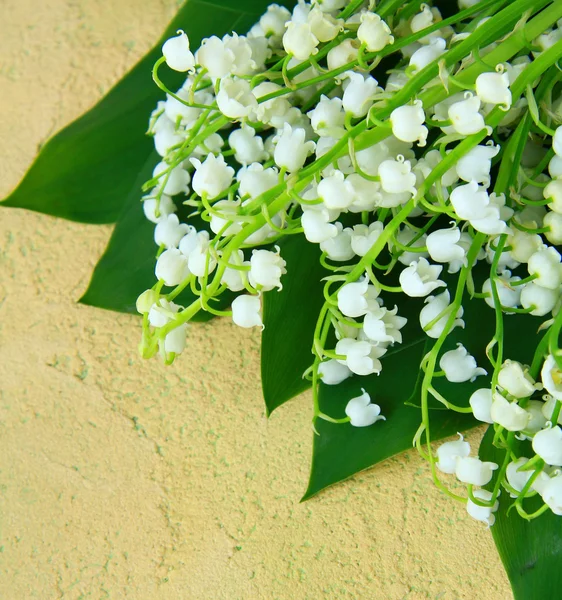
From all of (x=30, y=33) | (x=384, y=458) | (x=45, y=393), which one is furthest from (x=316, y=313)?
(x=30, y=33)

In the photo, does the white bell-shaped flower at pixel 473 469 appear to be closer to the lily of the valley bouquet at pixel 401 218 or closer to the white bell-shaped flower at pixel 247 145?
the lily of the valley bouquet at pixel 401 218

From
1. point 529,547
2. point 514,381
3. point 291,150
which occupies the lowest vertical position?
point 529,547

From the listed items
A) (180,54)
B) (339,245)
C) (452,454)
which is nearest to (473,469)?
(452,454)

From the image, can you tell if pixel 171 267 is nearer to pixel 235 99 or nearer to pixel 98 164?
pixel 235 99

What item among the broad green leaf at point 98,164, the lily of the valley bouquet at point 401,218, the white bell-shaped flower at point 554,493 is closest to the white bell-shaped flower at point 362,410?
the lily of the valley bouquet at point 401,218

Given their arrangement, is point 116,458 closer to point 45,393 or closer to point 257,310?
point 45,393

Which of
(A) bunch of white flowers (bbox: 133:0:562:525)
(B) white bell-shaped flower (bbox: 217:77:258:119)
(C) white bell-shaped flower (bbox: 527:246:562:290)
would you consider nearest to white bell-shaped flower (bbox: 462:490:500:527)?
(A) bunch of white flowers (bbox: 133:0:562:525)

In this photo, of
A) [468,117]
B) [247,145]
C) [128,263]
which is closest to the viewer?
[468,117]
